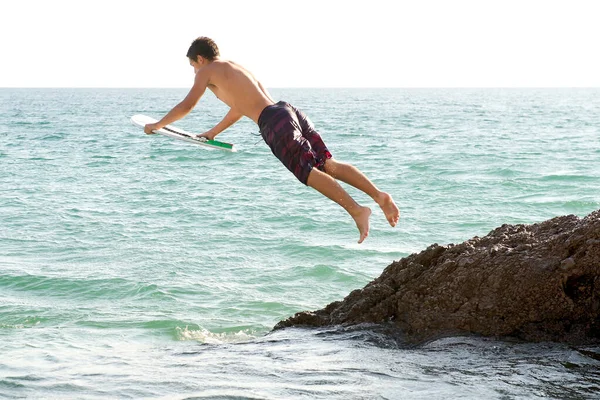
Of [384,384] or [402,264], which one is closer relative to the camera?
[384,384]

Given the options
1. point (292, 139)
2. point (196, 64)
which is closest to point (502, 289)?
point (292, 139)

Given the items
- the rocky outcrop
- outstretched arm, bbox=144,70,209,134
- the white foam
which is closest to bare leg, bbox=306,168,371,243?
the rocky outcrop

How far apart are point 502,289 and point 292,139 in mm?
1990

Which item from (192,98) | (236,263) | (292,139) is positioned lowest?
(236,263)

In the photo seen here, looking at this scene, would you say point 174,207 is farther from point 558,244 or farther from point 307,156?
point 558,244

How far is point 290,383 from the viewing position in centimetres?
495

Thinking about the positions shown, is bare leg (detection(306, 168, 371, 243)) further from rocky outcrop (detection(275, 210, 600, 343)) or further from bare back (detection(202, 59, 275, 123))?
bare back (detection(202, 59, 275, 123))

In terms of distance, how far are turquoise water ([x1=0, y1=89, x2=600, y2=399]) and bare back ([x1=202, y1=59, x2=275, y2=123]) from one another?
1.36 metres

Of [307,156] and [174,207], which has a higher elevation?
[307,156]

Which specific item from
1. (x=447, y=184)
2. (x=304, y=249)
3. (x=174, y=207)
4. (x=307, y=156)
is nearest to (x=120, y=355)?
(x=307, y=156)

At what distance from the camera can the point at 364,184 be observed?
6176mm

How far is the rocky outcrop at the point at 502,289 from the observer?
5.26 metres

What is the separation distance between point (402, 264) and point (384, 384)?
159 cm

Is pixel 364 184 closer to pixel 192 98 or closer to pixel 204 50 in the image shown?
pixel 192 98
